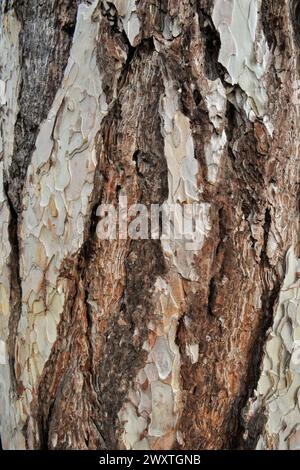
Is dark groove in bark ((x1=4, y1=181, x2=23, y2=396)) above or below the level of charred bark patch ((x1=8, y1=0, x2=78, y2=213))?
below

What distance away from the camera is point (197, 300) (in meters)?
0.73

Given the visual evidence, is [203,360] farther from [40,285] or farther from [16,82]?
[16,82]

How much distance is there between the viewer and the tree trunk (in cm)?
71

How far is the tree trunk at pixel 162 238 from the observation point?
0.71 m

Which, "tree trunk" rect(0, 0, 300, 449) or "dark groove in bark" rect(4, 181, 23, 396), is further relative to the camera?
"dark groove in bark" rect(4, 181, 23, 396)

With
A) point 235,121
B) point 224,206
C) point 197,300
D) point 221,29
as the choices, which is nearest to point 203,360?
point 197,300

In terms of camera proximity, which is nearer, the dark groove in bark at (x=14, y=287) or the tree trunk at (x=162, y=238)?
the tree trunk at (x=162, y=238)

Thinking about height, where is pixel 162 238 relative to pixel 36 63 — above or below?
below

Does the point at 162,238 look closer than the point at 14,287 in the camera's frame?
Yes

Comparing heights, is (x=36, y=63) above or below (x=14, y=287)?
above

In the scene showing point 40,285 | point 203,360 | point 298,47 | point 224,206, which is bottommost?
point 203,360

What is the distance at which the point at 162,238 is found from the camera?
73 centimetres

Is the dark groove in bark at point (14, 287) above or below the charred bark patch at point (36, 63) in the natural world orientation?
below

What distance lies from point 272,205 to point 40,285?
361 mm
